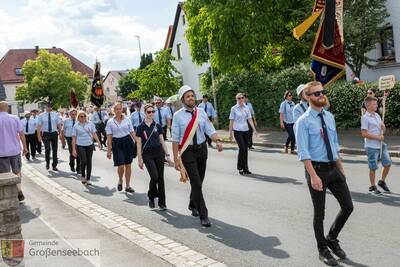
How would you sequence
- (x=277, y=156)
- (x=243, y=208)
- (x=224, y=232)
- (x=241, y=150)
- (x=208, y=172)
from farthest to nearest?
(x=277, y=156) → (x=208, y=172) → (x=241, y=150) → (x=243, y=208) → (x=224, y=232)

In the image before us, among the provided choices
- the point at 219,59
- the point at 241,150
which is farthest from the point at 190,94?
the point at 219,59

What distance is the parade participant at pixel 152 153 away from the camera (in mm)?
8852

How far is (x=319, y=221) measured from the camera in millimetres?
5508

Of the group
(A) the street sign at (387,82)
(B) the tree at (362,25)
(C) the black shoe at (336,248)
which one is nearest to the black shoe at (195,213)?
(C) the black shoe at (336,248)

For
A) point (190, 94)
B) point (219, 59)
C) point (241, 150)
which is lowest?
point (241, 150)

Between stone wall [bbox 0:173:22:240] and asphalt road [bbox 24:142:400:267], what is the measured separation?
2.14 meters

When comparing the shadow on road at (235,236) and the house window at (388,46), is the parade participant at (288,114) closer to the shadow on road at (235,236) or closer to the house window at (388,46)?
the shadow on road at (235,236)

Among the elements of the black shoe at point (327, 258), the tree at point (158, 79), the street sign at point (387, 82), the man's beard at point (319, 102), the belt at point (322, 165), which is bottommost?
the black shoe at point (327, 258)

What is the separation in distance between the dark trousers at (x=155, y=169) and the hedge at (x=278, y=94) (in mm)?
9880

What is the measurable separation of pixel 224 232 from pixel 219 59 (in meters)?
17.5

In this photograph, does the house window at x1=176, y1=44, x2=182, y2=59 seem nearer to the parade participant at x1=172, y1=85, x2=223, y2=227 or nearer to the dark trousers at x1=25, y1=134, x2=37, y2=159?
the dark trousers at x1=25, y1=134, x2=37, y2=159

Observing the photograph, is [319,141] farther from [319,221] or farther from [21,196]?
[21,196]

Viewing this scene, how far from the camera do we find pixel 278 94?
21.9 meters

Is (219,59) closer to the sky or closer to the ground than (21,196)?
closer to the sky
